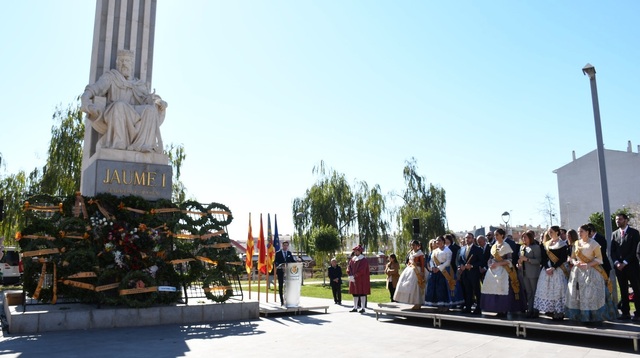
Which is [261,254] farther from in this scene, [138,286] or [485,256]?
[485,256]

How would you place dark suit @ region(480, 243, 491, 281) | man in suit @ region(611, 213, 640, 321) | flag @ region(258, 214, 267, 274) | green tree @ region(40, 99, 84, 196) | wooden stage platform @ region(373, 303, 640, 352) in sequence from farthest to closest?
1. green tree @ region(40, 99, 84, 196)
2. flag @ region(258, 214, 267, 274)
3. dark suit @ region(480, 243, 491, 281)
4. man in suit @ region(611, 213, 640, 321)
5. wooden stage platform @ region(373, 303, 640, 352)

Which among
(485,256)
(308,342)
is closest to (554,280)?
(485,256)

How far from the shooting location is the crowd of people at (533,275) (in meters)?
8.12

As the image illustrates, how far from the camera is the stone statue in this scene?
12242 mm

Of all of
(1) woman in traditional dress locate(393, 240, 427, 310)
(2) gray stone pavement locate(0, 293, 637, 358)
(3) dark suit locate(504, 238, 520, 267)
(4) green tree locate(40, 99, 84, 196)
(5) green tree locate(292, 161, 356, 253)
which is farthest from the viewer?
(5) green tree locate(292, 161, 356, 253)

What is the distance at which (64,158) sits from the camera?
25438mm

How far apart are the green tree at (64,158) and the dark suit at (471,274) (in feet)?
66.2

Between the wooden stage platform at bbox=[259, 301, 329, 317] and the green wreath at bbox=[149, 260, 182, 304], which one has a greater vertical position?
the green wreath at bbox=[149, 260, 182, 304]

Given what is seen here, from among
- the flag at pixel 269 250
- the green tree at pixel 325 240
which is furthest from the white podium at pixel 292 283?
the green tree at pixel 325 240

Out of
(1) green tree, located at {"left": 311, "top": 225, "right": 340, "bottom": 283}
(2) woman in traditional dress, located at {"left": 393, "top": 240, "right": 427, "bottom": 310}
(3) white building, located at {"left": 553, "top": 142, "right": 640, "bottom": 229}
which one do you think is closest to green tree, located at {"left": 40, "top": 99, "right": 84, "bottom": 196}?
(1) green tree, located at {"left": 311, "top": 225, "right": 340, "bottom": 283}

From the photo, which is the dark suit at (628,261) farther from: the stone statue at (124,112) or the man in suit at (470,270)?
the stone statue at (124,112)

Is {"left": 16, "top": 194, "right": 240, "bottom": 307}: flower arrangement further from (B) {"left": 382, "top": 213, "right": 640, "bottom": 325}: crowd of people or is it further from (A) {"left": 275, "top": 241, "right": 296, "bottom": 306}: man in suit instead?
(B) {"left": 382, "top": 213, "right": 640, "bottom": 325}: crowd of people

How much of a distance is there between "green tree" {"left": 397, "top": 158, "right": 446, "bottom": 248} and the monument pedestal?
22046mm

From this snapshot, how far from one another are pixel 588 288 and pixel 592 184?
4356 cm
